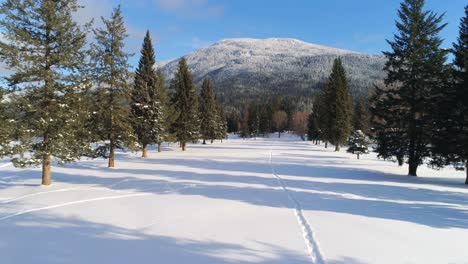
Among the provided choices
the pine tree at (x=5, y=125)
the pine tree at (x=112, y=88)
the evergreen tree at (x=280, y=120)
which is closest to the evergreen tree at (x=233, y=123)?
the evergreen tree at (x=280, y=120)

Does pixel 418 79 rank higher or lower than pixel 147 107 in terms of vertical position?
higher

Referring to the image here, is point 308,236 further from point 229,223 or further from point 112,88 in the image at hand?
point 112,88

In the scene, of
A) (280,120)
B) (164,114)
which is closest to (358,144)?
(164,114)

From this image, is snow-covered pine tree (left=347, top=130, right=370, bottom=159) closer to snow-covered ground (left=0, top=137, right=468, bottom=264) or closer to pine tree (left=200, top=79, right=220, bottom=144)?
snow-covered ground (left=0, top=137, right=468, bottom=264)

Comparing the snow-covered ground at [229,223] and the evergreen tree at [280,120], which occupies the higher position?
the evergreen tree at [280,120]

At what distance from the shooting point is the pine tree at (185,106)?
3925 cm

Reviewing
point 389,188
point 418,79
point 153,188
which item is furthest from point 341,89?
point 153,188

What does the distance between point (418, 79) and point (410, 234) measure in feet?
53.3

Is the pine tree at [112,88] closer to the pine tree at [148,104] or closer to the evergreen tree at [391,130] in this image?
the pine tree at [148,104]

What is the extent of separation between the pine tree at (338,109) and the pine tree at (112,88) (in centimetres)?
3342

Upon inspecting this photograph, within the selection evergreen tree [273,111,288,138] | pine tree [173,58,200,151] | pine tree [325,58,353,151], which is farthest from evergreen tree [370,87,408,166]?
evergreen tree [273,111,288,138]

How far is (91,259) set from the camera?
20.3 feet

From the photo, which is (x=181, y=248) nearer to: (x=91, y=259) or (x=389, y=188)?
(x=91, y=259)

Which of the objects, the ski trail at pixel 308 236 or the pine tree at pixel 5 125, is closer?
the ski trail at pixel 308 236
